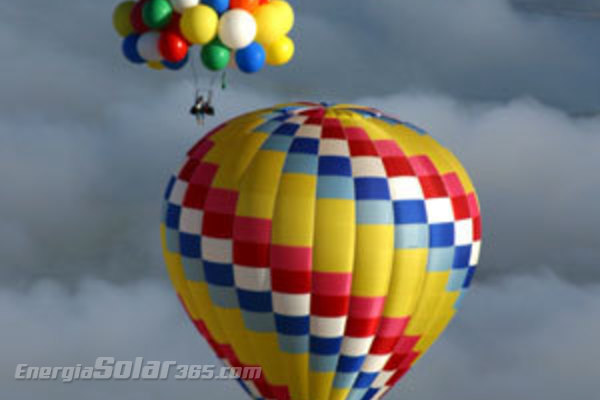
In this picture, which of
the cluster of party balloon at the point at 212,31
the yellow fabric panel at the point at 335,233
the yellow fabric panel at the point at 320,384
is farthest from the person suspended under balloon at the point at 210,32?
the yellow fabric panel at the point at 320,384

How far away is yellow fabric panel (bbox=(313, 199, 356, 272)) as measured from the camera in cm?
3036

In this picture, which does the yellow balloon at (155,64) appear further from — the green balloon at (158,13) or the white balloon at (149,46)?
the green balloon at (158,13)

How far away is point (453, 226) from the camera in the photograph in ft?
104

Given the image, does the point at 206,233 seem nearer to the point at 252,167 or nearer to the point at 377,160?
the point at 252,167

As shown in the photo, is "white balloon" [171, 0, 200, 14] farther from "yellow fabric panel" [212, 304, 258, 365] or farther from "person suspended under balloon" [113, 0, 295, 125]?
"yellow fabric panel" [212, 304, 258, 365]

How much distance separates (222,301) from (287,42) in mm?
5006

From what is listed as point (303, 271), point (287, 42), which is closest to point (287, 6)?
point (287, 42)

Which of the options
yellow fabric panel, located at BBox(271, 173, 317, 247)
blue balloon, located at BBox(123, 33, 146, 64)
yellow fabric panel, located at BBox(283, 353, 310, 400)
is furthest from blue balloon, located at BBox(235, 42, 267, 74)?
yellow fabric panel, located at BBox(283, 353, 310, 400)

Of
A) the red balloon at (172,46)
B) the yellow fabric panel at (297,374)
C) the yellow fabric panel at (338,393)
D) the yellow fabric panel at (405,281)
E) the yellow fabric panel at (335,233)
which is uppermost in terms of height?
the red balloon at (172,46)

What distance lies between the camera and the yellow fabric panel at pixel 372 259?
3047 centimetres

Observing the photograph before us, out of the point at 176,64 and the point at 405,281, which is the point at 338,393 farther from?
the point at 176,64

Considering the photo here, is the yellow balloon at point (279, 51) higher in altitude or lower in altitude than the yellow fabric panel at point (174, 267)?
higher

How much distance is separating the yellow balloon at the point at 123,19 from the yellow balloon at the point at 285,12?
8.94 ft

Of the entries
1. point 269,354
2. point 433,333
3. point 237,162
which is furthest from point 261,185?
point 433,333
